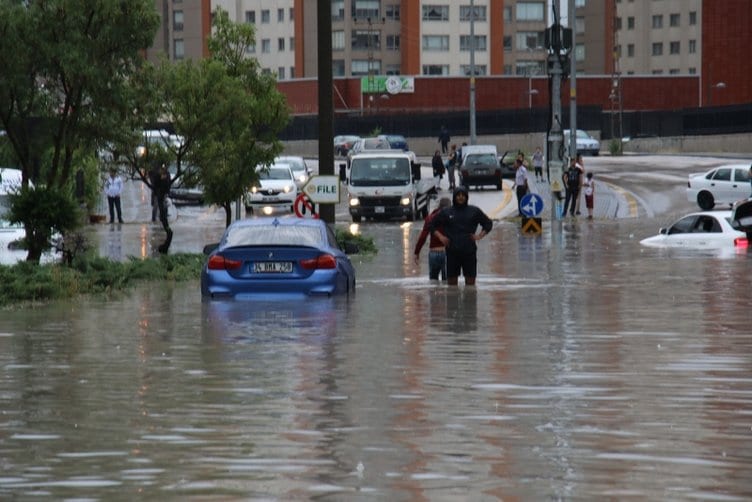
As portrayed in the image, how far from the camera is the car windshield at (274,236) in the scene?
67.2ft

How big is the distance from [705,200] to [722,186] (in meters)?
0.71

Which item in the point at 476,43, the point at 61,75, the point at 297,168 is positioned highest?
the point at 476,43

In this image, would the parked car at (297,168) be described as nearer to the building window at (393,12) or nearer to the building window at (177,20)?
the building window at (393,12)

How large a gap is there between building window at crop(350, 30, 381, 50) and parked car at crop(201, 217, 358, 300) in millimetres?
118547

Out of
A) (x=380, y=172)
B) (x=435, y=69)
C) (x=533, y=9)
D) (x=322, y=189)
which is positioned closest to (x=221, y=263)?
(x=322, y=189)

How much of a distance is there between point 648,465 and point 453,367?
5.33 m

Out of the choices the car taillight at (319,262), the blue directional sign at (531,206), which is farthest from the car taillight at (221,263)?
the blue directional sign at (531,206)

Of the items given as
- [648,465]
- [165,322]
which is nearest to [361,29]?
[165,322]

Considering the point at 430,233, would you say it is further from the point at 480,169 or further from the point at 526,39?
the point at 526,39

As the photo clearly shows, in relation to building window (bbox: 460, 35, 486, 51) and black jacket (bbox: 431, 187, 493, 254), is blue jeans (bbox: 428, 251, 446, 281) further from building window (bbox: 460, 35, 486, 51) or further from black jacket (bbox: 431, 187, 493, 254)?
building window (bbox: 460, 35, 486, 51)

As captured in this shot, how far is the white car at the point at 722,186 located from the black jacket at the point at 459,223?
104 ft

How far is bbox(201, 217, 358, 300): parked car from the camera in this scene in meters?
20.3

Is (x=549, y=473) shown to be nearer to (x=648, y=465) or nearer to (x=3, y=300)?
(x=648, y=465)

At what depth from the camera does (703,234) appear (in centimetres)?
3797
